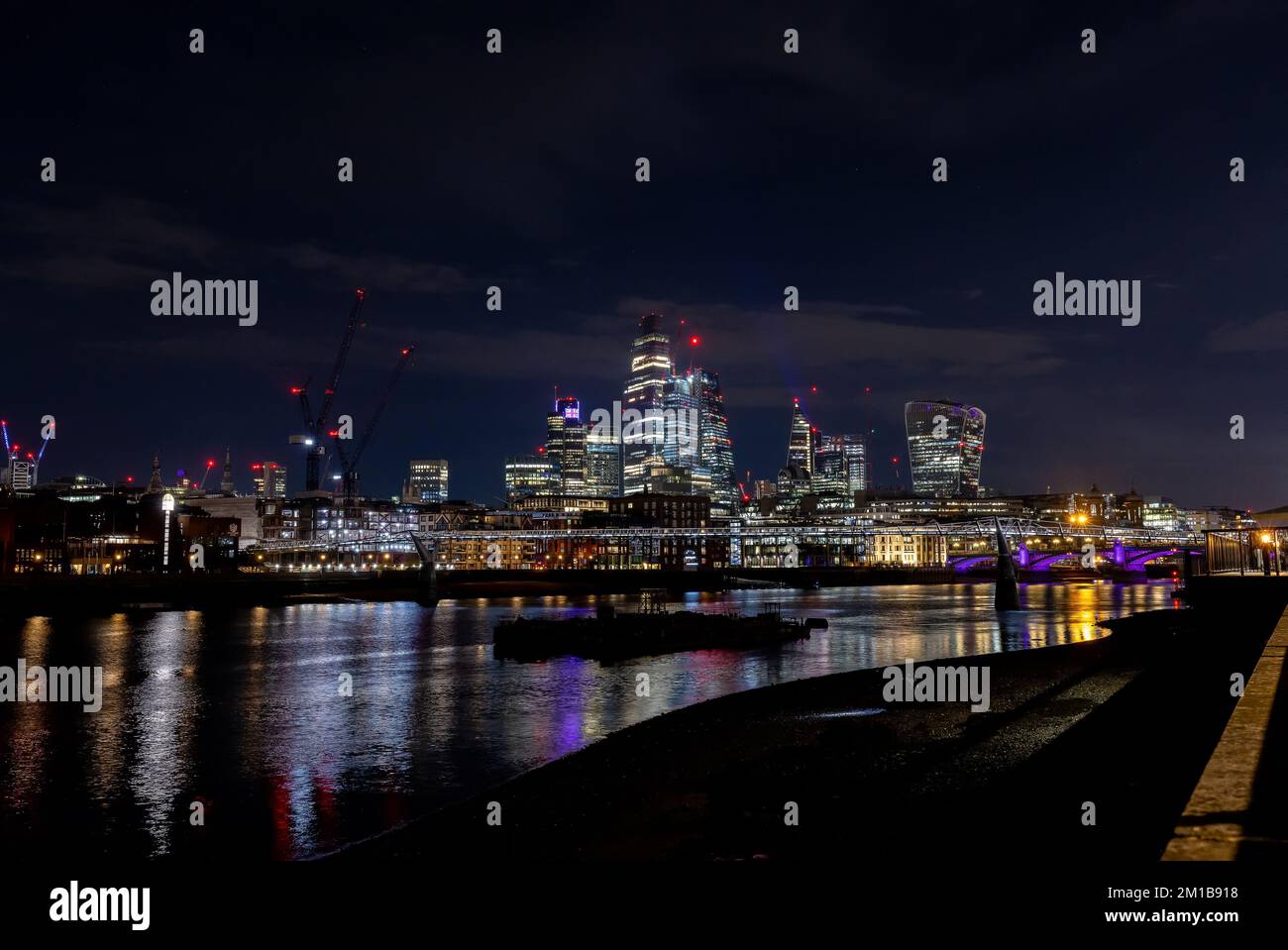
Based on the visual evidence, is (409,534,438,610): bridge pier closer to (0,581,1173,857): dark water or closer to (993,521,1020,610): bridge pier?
(0,581,1173,857): dark water

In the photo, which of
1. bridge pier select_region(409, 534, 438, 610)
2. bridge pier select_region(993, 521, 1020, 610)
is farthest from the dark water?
bridge pier select_region(409, 534, 438, 610)

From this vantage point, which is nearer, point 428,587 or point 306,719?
point 306,719

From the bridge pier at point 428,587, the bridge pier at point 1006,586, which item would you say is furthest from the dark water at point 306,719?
the bridge pier at point 428,587

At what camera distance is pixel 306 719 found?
115 ft

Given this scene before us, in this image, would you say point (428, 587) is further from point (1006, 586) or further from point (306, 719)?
point (306, 719)

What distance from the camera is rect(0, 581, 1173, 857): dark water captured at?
20688 mm

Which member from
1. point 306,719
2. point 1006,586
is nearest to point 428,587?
point 1006,586

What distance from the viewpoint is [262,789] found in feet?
77.2

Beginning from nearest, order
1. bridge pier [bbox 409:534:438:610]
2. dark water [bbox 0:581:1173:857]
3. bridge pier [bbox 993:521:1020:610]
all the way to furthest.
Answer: dark water [bbox 0:581:1173:857] → bridge pier [bbox 993:521:1020:610] → bridge pier [bbox 409:534:438:610]
